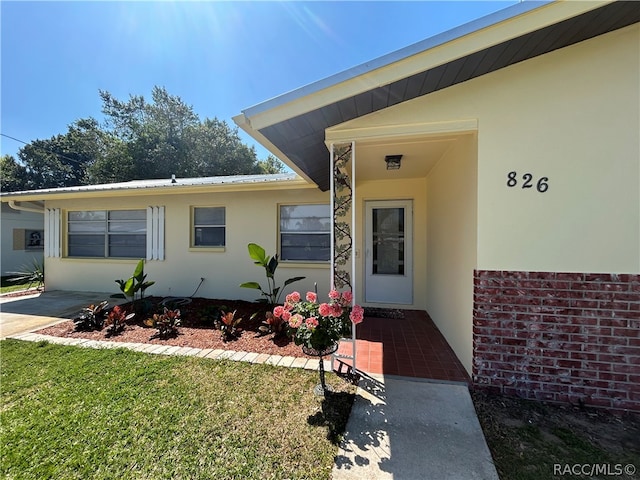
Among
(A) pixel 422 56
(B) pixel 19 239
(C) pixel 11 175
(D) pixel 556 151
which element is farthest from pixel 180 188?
(C) pixel 11 175

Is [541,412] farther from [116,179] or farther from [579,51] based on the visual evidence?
[116,179]

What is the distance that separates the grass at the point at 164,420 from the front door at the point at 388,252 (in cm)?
324

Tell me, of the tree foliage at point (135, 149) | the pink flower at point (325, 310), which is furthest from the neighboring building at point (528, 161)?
the tree foliage at point (135, 149)

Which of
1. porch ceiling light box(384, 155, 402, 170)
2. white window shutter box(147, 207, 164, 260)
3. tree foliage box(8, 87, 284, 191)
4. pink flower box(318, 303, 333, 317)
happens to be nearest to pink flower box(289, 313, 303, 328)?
pink flower box(318, 303, 333, 317)

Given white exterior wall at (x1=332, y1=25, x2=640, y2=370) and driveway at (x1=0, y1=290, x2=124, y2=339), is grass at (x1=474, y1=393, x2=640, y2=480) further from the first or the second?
driveway at (x1=0, y1=290, x2=124, y2=339)

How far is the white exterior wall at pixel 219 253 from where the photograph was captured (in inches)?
254

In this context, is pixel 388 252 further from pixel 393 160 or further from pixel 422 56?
pixel 422 56

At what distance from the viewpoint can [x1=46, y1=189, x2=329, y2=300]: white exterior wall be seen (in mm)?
6441

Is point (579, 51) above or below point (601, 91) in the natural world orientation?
above

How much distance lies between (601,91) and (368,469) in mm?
4158

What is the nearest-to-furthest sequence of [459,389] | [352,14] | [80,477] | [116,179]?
[80,477] → [459,389] → [352,14] → [116,179]

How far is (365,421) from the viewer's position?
2.43 metres

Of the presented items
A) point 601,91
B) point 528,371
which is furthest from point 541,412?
point 601,91

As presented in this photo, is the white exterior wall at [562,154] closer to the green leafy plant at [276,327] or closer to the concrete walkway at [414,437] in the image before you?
the concrete walkway at [414,437]
